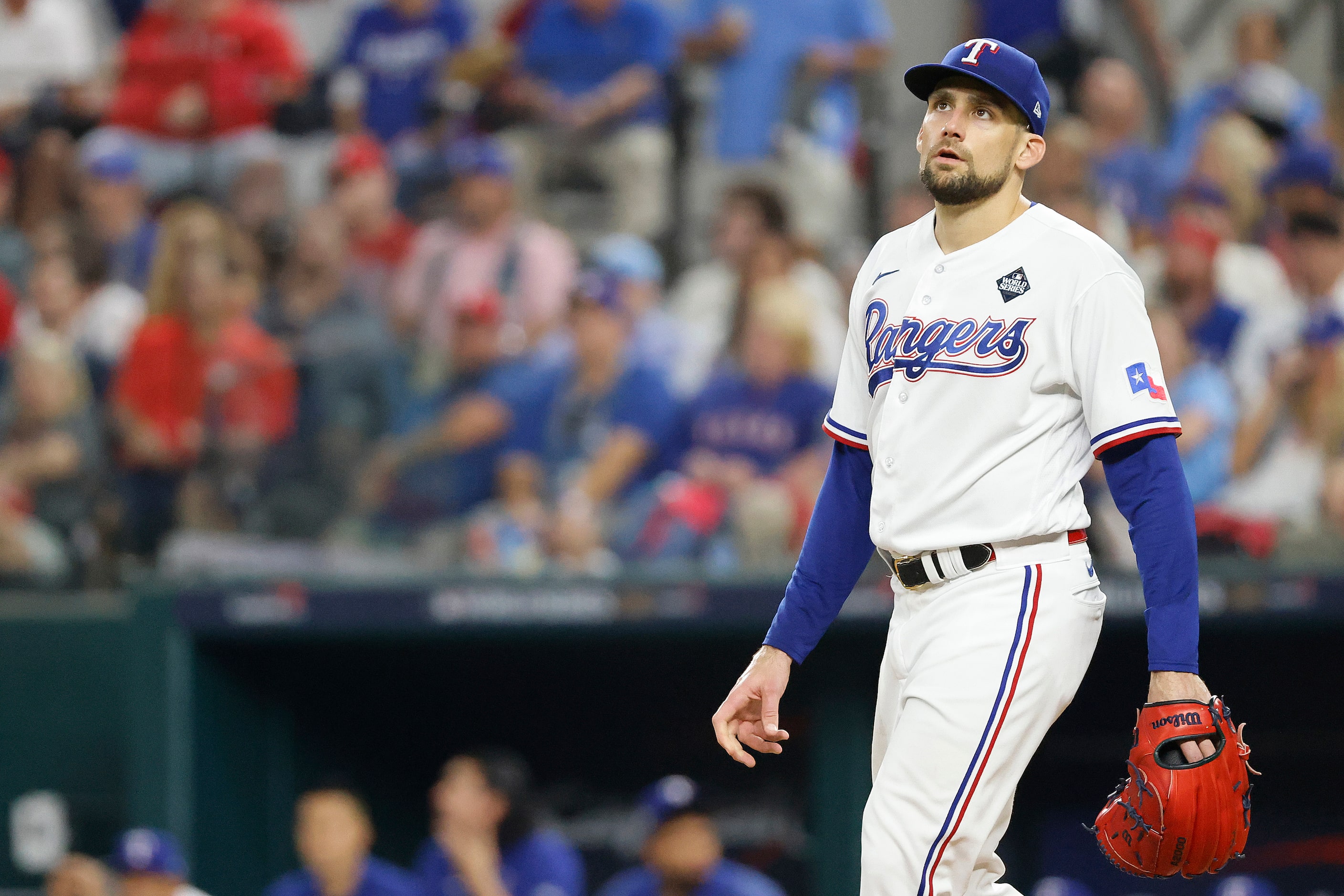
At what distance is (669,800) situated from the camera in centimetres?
528

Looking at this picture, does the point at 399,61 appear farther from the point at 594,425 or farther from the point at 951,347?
the point at 951,347

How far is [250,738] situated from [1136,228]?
11.8 feet

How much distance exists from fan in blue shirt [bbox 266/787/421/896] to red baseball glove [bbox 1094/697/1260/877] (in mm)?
3509

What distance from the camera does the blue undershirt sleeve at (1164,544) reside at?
2.30 m

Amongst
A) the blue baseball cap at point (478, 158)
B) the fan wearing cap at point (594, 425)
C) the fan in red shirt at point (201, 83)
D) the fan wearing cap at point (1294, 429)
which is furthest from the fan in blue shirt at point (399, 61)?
the fan wearing cap at point (1294, 429)

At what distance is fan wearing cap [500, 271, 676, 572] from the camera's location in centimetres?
559

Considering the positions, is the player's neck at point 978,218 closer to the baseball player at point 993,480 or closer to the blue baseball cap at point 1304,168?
the baseball player at point 993,480

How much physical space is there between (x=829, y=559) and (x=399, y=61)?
5.45 metres

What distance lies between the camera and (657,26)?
719 cm

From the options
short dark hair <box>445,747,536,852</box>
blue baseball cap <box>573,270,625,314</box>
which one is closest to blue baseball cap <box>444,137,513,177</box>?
blue baseball cap <box>573,270,625,314</box>

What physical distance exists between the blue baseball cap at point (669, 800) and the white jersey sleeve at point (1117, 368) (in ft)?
10.2

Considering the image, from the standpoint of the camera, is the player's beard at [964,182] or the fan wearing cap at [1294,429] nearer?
the player's beard at [964,182]

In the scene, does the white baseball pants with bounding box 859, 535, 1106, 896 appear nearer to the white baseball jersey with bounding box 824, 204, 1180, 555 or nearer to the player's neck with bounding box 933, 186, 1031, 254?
the white baseball jersey with bounding box 824, 204, 1180, 555

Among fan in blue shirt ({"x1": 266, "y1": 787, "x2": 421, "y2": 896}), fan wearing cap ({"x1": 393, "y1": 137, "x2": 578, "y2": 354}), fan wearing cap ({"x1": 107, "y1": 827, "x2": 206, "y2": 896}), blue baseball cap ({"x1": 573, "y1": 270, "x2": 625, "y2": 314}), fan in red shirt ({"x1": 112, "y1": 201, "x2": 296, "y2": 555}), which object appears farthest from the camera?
fan wearing cap ({"x1": 393, "y1": 137, "x2": 578, "y2": 354})
